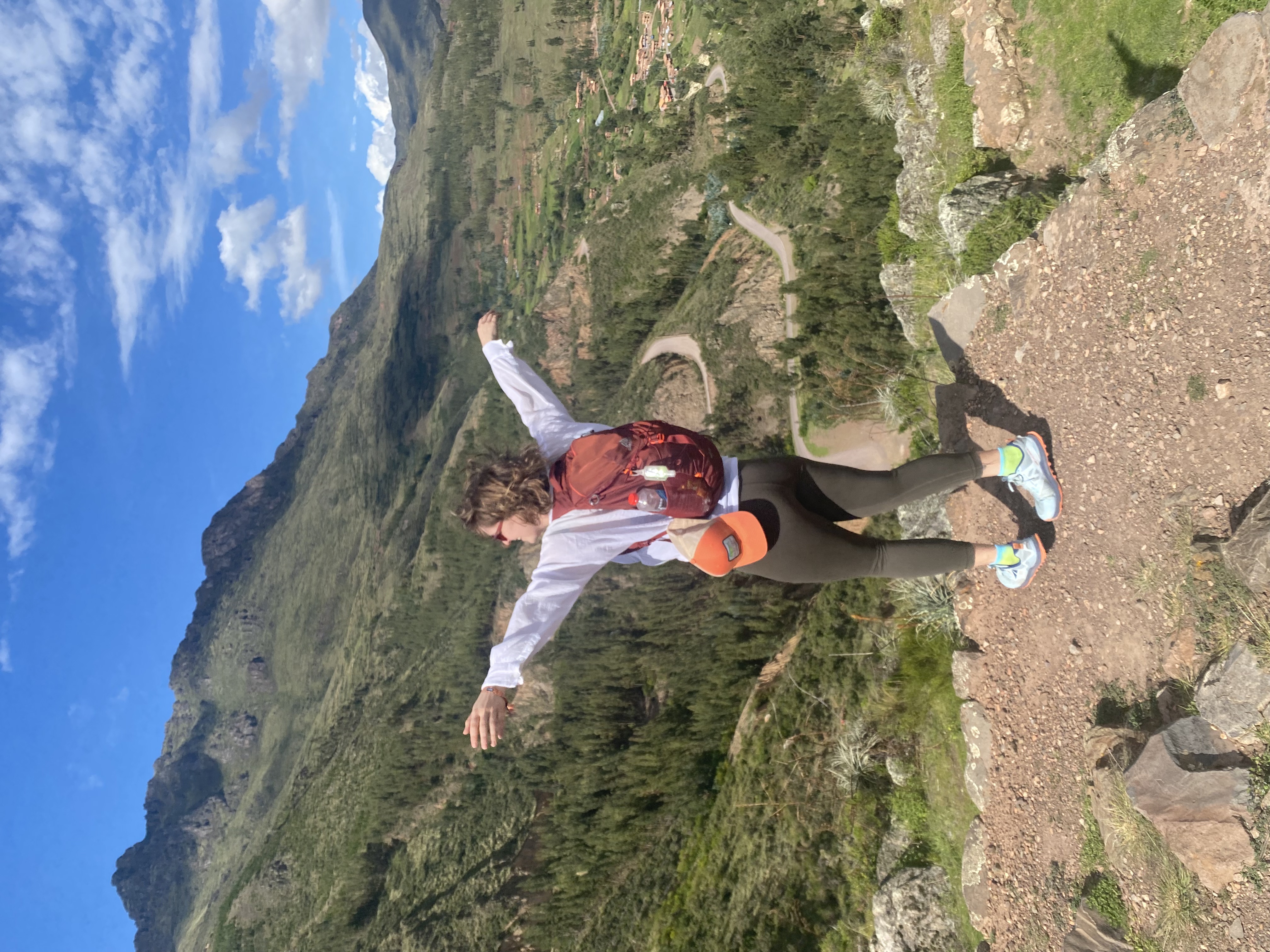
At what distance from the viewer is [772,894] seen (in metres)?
9.62

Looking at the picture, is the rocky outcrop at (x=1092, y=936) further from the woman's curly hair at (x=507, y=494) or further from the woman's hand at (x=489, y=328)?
the woman's hand at (x=489, y=328)

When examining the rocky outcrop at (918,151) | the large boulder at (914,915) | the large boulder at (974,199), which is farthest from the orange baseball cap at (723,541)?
the rocky outcrop at (918,151)

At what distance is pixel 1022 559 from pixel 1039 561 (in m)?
0.14

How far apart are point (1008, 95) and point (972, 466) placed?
6956mm

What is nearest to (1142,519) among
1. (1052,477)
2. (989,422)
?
(1052,477)

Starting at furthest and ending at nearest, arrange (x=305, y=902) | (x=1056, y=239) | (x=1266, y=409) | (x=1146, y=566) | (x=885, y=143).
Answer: (x=305, y=902) < (x=885, y=143) < (x=1056, y=239) < (x=1146, y=566) < (x=1266, y=409)

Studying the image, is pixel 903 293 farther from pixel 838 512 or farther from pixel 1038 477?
pixel 838 512

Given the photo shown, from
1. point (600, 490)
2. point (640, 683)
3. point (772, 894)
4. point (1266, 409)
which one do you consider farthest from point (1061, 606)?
point (640, 683)

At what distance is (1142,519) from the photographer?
15.3 feet

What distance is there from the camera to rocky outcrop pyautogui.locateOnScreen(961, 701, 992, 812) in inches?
237

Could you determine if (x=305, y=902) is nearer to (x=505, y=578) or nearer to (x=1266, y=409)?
(x=505, y=578)

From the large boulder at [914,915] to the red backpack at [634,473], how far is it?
507 cm

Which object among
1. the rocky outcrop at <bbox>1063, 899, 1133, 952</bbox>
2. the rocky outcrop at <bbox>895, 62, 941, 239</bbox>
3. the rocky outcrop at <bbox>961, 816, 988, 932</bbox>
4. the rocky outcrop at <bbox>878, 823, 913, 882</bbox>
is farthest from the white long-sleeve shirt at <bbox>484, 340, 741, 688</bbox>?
the rocky outcrop at <bbox>895, 62, 941, 239</bbox>

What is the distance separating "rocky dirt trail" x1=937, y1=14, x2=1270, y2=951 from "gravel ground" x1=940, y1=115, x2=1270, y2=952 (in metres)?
0.02
